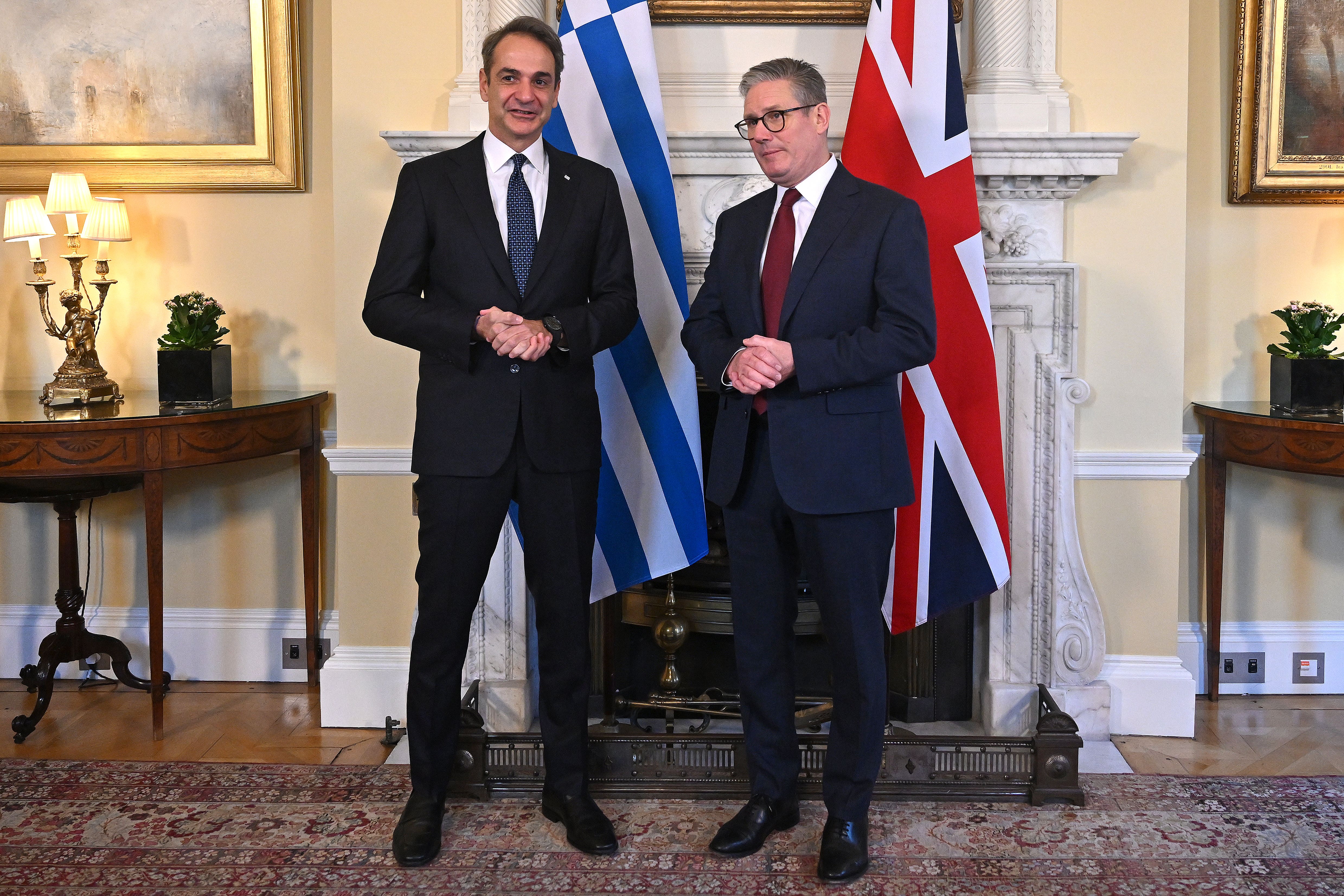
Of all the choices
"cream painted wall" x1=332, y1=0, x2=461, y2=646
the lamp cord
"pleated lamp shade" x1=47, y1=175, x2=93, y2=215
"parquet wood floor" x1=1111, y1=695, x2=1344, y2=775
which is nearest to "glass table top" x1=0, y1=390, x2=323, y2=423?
"cream painted wall" x1=332, y1=0, x2=461, y2=646

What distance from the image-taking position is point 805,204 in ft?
7.51

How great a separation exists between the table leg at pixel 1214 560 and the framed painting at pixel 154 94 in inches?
120

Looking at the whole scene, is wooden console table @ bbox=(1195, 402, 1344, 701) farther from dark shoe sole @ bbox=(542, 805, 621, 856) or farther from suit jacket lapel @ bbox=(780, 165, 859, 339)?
dark shoe sole @ bbox=(542, 805, 621, 856)

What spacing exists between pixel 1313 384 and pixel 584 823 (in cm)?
236

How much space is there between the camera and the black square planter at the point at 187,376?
3.12 metres

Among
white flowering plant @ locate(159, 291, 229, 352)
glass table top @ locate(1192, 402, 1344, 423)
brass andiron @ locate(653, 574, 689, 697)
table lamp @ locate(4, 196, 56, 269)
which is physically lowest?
brass andiron @ locate(653, 574, 689, 697)

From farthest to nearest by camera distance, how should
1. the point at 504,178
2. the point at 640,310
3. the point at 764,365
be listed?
the point at 640,310, the point at 504,178, the point at 764,365

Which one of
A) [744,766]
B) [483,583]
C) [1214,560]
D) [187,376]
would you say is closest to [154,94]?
[187,376]

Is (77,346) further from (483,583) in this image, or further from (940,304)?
(940,304)

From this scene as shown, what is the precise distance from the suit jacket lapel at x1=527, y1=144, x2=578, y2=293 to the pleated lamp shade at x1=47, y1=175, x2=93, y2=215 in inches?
68.5

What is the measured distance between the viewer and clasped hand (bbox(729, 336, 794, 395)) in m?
2.13

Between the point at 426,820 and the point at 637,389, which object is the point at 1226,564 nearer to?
the point at 637,389

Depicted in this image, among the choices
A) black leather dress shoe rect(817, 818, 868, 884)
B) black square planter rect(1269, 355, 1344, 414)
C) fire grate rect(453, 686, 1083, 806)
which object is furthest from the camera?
black square planter rect(1269, 355, 1344, 414)

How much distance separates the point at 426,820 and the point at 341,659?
3.20 ft
